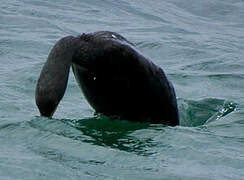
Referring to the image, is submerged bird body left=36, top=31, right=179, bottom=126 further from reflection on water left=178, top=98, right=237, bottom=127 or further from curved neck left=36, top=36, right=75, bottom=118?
reflection on water left=178, top=98, right=237, bottom=127

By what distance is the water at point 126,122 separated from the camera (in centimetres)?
514

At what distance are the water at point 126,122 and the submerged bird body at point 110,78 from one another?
16 centimetres

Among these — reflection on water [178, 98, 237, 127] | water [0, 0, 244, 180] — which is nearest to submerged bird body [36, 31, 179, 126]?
water [0, 0, 244, 180]

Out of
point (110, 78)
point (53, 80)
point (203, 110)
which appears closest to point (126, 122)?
point (110, 78)

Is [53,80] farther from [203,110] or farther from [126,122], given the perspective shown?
[203,110]

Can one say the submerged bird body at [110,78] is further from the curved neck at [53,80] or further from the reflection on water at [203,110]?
the reflection on water at [203,110]

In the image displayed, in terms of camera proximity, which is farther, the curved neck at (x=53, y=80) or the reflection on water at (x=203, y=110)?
the reflection on water at (x=203, y=110)

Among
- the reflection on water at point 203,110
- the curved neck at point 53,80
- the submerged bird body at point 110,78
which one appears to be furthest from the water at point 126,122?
the curved neck at point 53,80

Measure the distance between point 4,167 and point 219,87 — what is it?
13.4ft

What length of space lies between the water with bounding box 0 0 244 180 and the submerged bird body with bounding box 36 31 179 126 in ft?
0.53

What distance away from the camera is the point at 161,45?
10.9 metres

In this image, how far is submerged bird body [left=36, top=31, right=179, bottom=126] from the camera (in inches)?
207

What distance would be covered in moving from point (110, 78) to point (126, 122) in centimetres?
Answer: 49

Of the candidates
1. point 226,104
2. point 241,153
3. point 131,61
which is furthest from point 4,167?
point 226,104
